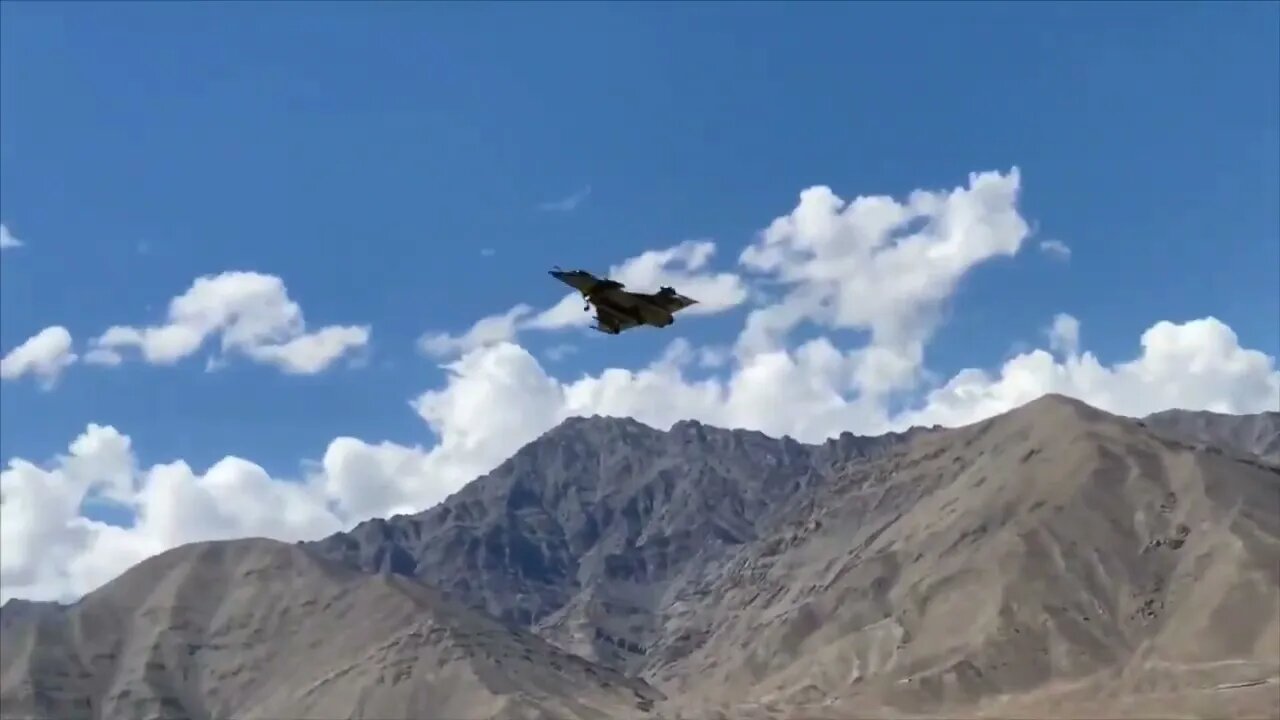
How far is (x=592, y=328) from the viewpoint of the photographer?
2084 inches

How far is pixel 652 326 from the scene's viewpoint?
53.3m

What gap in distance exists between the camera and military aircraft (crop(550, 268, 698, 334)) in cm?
5197

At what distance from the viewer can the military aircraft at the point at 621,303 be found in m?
52.0

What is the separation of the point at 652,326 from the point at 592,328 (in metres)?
2.09

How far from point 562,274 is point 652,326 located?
370cm

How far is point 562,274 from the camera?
52.1 m

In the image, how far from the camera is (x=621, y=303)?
52.4 metres

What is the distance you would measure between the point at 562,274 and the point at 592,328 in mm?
2219
